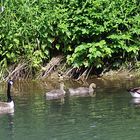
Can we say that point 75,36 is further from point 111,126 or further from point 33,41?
point 111,126

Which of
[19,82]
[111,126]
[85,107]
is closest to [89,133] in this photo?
[111,126]

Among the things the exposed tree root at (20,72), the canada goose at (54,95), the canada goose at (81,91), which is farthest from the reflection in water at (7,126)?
the exposed tree root at (20,72)

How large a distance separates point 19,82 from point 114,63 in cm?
414

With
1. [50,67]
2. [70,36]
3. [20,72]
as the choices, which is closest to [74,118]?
[20,72]

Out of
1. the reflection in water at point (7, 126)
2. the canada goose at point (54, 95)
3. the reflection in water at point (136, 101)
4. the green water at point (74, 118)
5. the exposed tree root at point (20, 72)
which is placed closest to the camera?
the green water at point (74, 118)

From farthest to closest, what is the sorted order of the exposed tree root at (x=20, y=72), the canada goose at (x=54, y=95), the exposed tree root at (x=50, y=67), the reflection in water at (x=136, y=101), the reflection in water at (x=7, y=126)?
the exposed tree root at (x=50, y=67) < the exposed tree root at (x=20, y=72) < the canada goose at (x=54, y=95) < the reflection in water at (x=136, y=101) < the reflection in water at (x=7, y=126)

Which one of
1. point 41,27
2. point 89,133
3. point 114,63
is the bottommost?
point 89,133

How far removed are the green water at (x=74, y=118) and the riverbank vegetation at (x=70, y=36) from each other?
402cm

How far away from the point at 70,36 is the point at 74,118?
976 cm

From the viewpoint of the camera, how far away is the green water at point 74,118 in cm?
1374

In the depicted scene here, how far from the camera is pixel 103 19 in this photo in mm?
24203

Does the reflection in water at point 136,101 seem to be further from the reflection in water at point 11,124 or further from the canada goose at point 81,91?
the reflection in water at point 11,124

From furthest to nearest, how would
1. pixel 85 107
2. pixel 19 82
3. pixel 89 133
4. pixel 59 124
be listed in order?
pixel 19 82, pixel 85 107, pixel 59 124, pixel 89 133

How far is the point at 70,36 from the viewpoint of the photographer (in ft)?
Answer: 82.1
